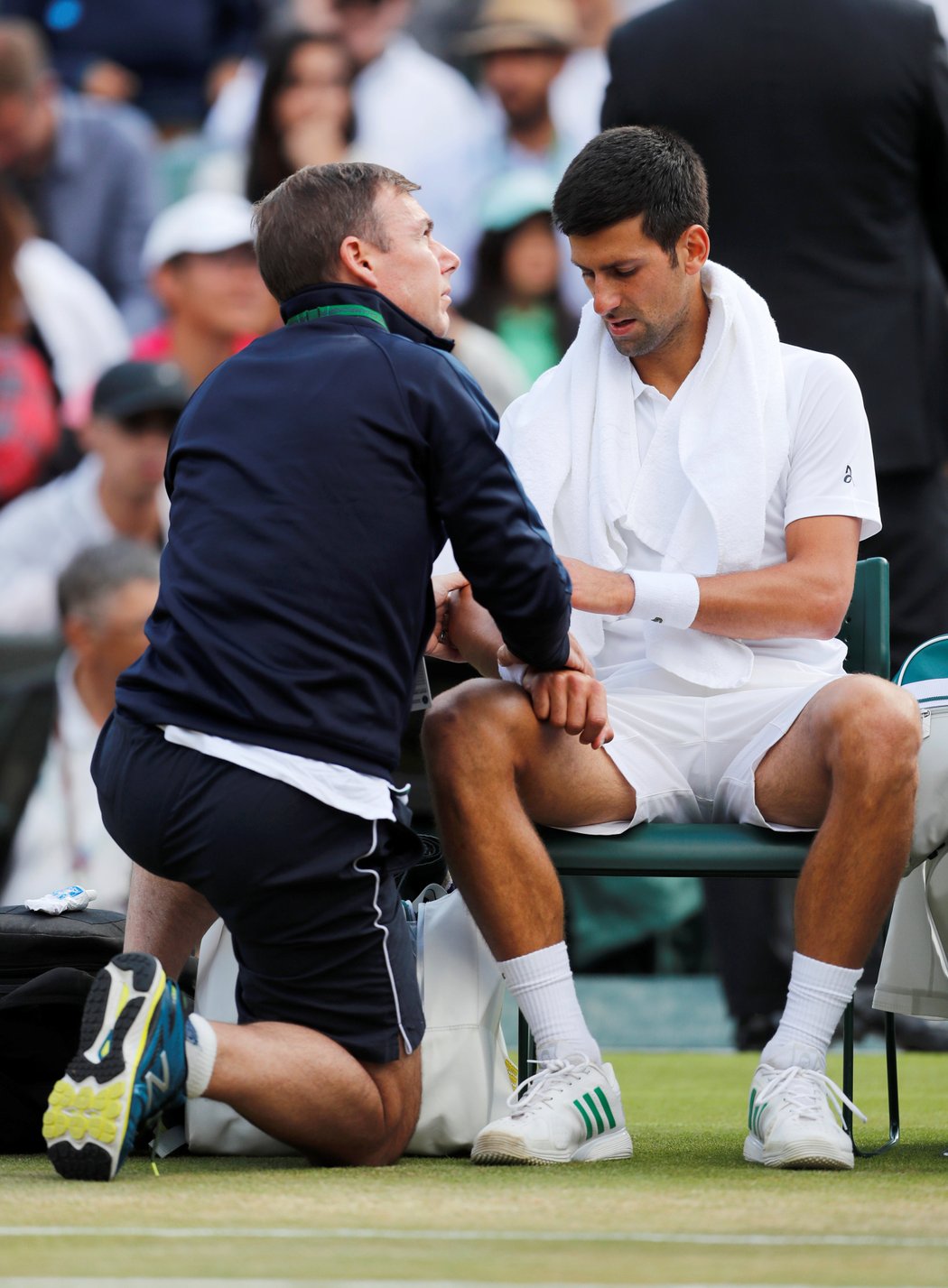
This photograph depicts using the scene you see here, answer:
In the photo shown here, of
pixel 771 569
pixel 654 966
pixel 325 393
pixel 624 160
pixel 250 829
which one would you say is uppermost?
pixel 624 160

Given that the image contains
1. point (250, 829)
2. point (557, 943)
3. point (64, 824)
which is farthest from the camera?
point (64, 824)

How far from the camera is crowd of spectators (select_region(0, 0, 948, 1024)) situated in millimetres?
5887

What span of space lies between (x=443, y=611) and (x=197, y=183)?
3563 mm

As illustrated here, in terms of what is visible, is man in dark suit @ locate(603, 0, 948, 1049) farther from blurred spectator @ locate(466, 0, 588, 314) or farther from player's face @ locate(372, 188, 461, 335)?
blurred spectator @ locate(466, 0, 588, 314)

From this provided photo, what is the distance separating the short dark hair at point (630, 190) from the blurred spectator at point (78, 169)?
337 cm

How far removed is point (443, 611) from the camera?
9.80ft

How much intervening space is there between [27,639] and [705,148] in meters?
2.57

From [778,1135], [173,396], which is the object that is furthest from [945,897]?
[173,396]

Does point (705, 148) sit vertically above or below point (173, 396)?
above

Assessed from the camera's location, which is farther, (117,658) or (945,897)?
(117,658)

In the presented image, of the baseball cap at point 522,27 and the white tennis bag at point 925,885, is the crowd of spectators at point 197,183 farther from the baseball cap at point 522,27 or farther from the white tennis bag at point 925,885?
the white tennis bag at point 925,885

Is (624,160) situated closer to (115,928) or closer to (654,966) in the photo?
(115,928)

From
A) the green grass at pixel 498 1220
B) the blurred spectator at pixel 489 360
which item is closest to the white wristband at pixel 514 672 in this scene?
the green grass at pixel 498 1220

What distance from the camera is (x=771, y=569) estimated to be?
2871 millimetres
